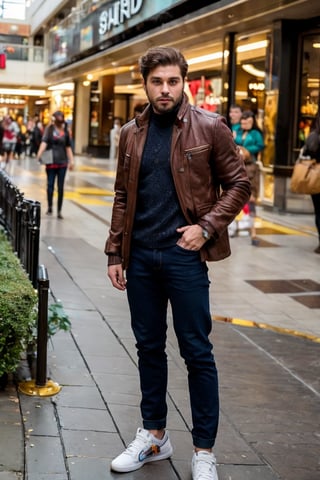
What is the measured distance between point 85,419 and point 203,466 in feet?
3.07

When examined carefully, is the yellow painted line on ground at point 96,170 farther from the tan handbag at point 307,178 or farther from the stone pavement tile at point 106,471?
the stone pavement tile at point 106,471

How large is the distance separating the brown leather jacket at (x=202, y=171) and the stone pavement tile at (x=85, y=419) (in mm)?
1093

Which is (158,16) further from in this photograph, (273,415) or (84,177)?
(273,415)

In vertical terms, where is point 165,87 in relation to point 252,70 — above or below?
below

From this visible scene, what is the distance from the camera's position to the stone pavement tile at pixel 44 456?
3590 mm

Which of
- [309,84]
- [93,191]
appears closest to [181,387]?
[309,84]

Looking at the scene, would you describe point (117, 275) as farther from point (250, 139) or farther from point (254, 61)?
point (254, 61)

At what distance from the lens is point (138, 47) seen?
22.9 meters

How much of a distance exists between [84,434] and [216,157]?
5.19 ft

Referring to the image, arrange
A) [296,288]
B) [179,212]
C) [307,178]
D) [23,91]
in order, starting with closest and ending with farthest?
[179,212] → [296,288] → [307,178] → [23,91]

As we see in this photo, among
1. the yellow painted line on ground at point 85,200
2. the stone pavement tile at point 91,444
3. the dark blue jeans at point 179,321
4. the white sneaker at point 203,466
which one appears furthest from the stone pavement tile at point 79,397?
the yellow painted line on ground at point 85,200

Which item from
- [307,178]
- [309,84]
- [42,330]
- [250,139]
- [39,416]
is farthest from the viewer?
[309,84]

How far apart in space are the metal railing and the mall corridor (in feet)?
2.06

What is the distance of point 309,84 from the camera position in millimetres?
15727
